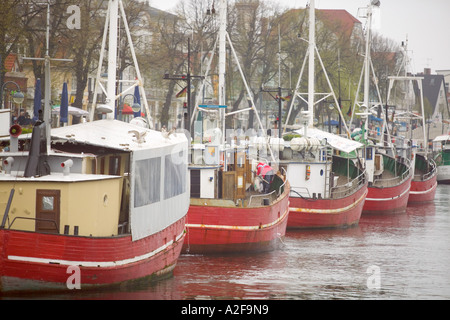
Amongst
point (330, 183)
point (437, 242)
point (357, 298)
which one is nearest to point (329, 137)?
point (330, 183)

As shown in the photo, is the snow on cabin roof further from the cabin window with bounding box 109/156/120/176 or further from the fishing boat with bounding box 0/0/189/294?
the cabin window with bounding box 109/156/120/176

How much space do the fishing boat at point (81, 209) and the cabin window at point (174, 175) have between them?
202mm

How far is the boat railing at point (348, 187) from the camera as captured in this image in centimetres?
4373

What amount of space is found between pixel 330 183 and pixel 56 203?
24.6 metres

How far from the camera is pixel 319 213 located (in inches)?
1615

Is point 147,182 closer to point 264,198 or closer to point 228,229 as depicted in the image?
point 228,229

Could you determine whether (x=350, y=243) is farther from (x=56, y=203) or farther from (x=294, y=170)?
(x=56, y=203)

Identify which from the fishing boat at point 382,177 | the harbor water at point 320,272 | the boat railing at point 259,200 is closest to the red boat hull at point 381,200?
the fishing boat at point 382,177

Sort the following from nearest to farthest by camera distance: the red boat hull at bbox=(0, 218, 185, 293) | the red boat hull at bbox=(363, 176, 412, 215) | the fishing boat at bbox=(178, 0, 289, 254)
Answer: the red boat hull at bbox=(0, 218, 185, 293) < the fishing boat at bbox=(178, 0, 289, 254) < the red boat hull at bbox=(363, 176, 412, 215)

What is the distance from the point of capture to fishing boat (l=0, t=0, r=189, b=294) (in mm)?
19859

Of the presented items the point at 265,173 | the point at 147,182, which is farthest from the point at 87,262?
the point at 265,173

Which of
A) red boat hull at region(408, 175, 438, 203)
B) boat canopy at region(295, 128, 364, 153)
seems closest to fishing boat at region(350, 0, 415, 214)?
red boat hull at region(408, 175, 438, 203)

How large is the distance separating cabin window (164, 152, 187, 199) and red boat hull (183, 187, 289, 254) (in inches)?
122

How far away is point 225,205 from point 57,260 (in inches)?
436
